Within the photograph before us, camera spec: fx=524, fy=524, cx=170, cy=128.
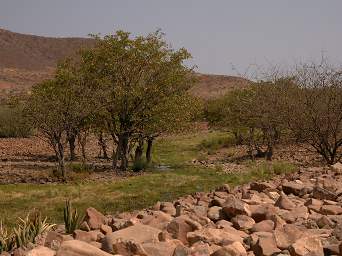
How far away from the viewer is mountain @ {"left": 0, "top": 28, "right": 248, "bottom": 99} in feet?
291

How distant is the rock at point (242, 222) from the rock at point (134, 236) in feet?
4.39

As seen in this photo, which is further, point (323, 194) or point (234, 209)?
point (323, 194)

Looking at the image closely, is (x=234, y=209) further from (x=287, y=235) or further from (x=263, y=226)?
(x=287, y=235)

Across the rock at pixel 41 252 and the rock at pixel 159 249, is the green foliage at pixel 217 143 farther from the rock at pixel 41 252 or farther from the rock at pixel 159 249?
the rock at pixel 41 252

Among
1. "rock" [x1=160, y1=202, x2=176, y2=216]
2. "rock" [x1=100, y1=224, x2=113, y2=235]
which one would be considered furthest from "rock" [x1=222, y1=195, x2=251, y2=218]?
"rock" [x1=100, y1=224, x2=113, y2=235]

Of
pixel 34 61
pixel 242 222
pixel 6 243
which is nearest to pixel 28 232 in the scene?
pixel 6 243

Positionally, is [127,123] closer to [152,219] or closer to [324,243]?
[152,219]

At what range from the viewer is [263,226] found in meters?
7.30

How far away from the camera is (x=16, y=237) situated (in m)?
8.30

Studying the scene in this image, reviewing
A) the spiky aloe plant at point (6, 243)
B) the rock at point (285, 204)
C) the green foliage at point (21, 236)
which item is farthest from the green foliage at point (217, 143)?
the spiky aloe plant at point (6, 243)

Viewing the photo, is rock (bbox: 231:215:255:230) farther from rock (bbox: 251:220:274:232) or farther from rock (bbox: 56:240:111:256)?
rock (bbox: 56:240:111:256)

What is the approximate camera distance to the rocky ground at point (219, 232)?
593cm

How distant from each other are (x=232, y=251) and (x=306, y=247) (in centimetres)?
87

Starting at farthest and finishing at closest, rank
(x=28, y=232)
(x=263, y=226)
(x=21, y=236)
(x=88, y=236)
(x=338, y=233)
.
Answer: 1. (x=28, y=232)
2. (x=21, y=236)
3. (x=263, y=226)
4. (x=88, y=236)
5. (x=338, y=233)
